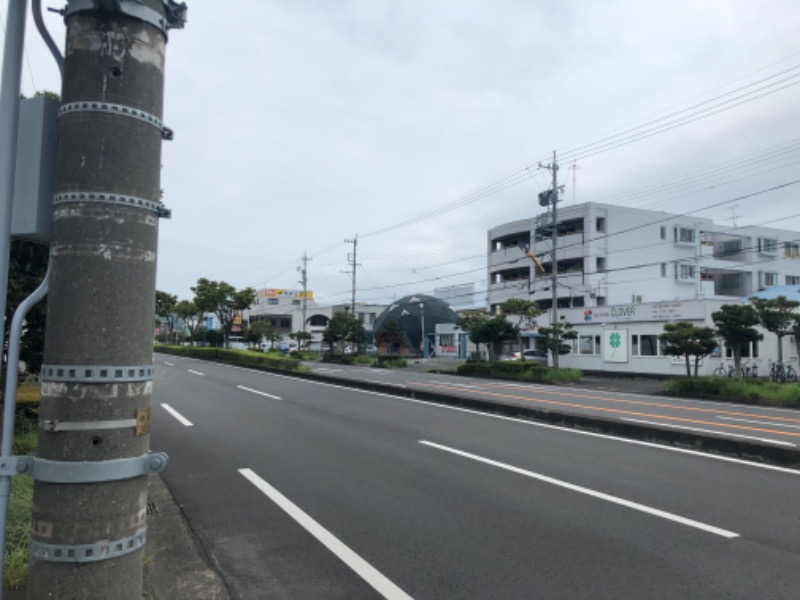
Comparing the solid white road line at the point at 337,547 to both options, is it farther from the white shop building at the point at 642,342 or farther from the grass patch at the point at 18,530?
the white shop building at the point at 642,342

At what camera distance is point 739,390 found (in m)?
21.2

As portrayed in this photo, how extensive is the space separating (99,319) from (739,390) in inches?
934

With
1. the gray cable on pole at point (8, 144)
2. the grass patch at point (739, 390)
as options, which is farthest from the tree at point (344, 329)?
the gray cable on pole at point (8, 144)

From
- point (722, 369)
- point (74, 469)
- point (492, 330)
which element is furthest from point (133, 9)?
point (492, 330)

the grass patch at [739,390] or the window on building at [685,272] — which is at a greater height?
the window on building at [685,272]

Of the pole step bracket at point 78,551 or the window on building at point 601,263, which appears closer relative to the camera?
the pole step bracket at point 78,551

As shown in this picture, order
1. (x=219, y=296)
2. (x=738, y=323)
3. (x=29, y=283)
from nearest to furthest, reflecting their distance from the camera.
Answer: (x=29, y=283) → (x=738, y=323) → (x=219, y=296)

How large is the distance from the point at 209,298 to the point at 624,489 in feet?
137

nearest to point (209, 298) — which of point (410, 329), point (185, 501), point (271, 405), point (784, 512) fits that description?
point (410, 329)

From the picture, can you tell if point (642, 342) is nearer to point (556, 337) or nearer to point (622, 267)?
point (556, 337)

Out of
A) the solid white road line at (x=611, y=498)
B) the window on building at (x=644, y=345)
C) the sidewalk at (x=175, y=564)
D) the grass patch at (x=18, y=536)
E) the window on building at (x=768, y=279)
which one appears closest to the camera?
the grass patch at (x=18, y=536)

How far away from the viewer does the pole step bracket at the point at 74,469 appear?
2.25 metres

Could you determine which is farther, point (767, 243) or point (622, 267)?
point (767, 243)

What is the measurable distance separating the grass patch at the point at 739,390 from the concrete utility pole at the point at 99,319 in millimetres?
22282
